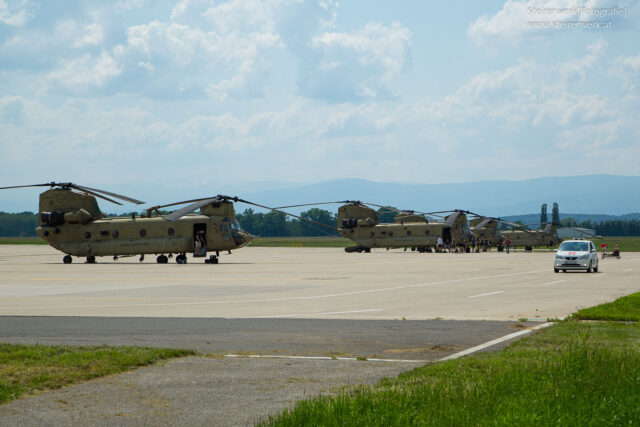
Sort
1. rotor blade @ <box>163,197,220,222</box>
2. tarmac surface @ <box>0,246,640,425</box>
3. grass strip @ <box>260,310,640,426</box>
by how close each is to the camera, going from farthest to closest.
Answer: rotor blade @ <box>163,197,220,222</box>
tarmac surface @ <box>0,246,640,425</box>
grass strip @ <box>260,310,640,426</box>

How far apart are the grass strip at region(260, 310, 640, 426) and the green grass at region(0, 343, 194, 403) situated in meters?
3.13

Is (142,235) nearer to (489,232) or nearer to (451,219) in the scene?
(451,219)

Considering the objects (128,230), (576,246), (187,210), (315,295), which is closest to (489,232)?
(187,210)

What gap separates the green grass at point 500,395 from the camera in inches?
260

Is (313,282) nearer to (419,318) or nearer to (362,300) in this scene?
(362,300)

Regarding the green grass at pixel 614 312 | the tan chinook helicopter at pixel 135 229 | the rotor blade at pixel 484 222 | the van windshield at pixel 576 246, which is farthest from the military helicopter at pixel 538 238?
the green grass at pixel 614 312

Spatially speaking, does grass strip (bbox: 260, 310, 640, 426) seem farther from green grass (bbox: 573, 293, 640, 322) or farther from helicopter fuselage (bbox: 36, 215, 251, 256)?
helicopter fuselage (bbox: 36, 215, 251, 256)

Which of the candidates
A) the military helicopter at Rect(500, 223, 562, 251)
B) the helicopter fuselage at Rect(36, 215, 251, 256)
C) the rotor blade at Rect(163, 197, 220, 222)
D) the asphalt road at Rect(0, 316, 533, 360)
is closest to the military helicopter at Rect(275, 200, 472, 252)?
the military helicopter at Rect(500, 223, 562, 251)

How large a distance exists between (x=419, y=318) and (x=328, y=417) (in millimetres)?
10172

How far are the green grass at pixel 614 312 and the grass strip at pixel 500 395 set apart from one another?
561cm

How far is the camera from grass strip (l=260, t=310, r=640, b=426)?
6.61 m

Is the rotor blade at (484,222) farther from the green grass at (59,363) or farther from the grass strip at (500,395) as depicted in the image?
the green grass at (59,363)

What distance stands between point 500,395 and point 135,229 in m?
43.5

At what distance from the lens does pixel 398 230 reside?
78375 mm
